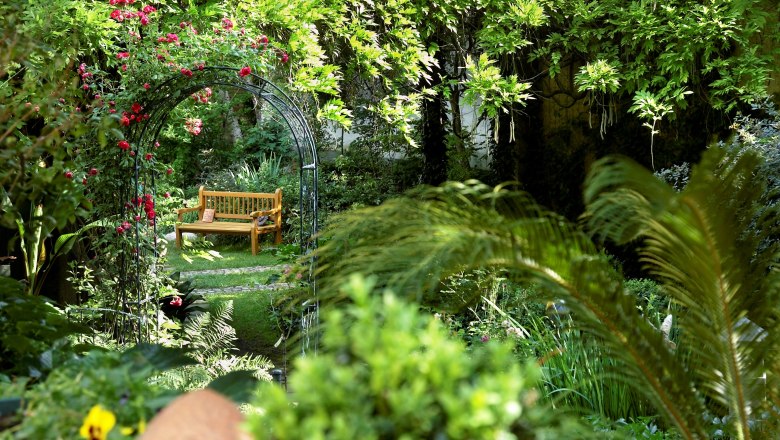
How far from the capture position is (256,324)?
692 centimetres

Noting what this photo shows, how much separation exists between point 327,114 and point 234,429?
4.44 m

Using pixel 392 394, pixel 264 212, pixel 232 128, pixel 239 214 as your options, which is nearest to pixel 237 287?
pixel 264 212

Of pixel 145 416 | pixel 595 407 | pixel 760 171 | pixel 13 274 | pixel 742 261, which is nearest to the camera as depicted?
pixel 145 416

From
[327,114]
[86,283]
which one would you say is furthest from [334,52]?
[86,283]

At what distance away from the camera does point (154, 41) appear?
193 inches

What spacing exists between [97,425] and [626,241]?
3.83ft

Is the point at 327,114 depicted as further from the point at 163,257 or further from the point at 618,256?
the point at 618,256

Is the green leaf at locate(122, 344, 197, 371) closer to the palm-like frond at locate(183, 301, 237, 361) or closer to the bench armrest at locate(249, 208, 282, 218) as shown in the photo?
the palm-like frond at locate(183, 301, 237, 361)

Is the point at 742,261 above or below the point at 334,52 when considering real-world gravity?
below

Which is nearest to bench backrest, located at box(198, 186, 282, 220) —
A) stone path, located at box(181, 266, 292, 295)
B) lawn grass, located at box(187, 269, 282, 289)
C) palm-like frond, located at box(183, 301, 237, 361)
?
stone path, located at box(181, 266, 292, 295)

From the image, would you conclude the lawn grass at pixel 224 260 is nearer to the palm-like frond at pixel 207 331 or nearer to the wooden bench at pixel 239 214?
the wooden bench at pixel 239 214

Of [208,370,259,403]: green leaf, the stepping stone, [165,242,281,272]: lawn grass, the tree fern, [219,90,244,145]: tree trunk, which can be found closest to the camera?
[208,370,259,403]: green leaf

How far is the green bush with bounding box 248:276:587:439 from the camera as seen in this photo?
961 millimetres

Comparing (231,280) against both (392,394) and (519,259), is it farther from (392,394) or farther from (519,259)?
(392,394)
